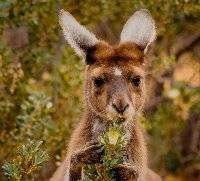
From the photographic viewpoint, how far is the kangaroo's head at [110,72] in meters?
5.91

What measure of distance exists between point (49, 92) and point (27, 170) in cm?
441

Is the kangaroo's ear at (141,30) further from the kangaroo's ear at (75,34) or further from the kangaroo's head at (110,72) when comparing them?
the kangaroo's ear at (75,34)

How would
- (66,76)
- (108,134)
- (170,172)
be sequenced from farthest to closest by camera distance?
1. (170,172)
2. (66,76)
3. (108,134)

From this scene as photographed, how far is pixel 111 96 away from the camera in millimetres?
5891

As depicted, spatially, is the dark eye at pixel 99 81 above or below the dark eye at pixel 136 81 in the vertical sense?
above

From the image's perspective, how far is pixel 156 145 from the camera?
38.9 feet

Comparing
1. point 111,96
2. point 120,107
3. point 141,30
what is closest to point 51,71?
point 141,30

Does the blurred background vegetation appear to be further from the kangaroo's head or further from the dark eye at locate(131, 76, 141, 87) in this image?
the dark eye at locate(131, 76, 141, 87)

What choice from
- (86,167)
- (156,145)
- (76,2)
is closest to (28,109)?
(76,2)

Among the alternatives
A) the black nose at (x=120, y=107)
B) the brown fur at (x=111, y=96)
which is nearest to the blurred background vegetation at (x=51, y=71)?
the brown fur at (x=111, y=96)

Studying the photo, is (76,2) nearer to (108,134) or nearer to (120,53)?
(120,53)

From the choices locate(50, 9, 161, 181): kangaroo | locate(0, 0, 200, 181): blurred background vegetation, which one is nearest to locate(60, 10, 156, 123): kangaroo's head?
locate(50, 9, 161, 181): kangaroo

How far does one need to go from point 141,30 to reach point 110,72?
3.09 feet

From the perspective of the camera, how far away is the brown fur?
5.94 metres
